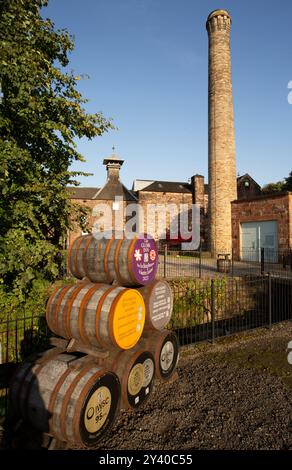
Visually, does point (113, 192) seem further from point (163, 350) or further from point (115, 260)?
point (163, 350)

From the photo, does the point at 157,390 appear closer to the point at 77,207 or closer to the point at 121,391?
the point at 121,391

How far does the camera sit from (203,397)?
4.54 metres

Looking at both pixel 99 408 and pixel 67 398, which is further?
pixel 99 408

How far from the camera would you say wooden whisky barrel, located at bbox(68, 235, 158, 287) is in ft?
14.8

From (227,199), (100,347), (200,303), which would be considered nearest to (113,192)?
(227,199)

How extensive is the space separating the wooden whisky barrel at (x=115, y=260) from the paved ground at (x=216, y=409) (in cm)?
200

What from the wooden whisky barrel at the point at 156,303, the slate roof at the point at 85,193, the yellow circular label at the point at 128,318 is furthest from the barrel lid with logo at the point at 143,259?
the slate roof at the point at 85,193

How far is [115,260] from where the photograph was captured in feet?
14.9

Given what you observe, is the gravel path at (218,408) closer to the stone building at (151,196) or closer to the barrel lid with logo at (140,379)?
the barrel lid with logo at (140,379)

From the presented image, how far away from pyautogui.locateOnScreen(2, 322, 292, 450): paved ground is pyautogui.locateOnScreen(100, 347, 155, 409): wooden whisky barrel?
239 millimetres

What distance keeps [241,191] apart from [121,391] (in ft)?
113

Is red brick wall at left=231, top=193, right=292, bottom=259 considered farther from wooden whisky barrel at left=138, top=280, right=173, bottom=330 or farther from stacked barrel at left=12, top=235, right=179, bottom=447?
stacked barrel at left=12, top=235, right=179, bottom=447

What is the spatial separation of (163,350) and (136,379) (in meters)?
0.79

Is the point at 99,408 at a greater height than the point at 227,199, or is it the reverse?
the point at 227,199
